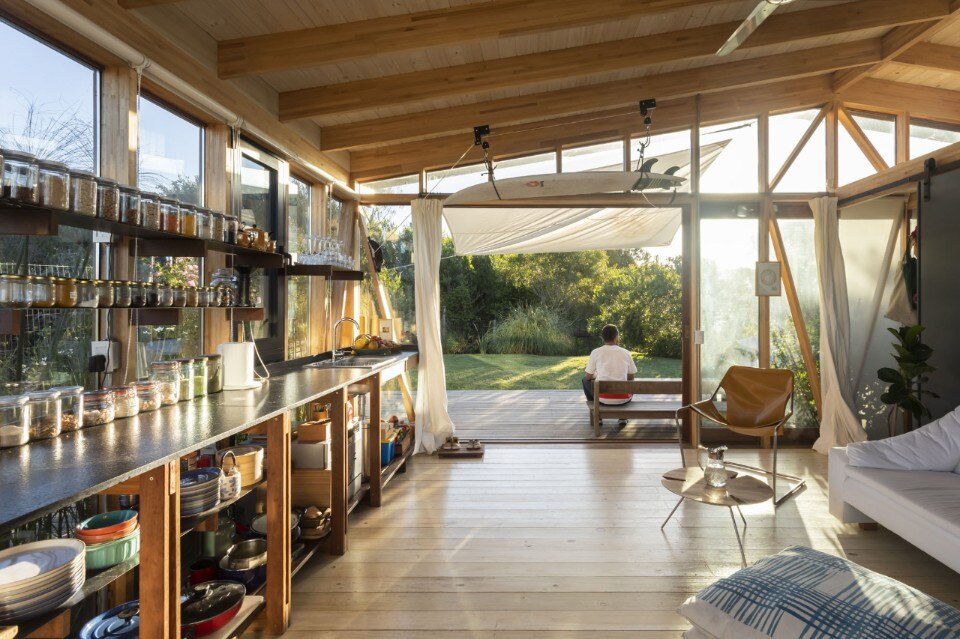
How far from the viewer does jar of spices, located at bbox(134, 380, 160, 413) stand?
7.37ft

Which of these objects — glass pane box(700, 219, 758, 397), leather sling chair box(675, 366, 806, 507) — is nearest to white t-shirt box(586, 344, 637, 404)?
glass pane box(700, 219, 758, 397)

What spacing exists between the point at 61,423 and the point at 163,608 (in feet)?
2.28

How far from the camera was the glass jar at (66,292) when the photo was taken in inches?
73.5

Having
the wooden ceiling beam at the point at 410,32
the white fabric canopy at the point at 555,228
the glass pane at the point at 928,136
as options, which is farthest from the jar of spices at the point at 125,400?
the glass pane at the point at 928,136

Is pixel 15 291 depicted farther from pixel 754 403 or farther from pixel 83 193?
pixel 754 403

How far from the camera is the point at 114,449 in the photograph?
65.7 inches

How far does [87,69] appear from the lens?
2.44 m

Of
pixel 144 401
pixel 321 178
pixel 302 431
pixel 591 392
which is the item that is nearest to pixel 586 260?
pixel 591 392

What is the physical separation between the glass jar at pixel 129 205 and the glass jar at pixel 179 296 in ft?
1.21

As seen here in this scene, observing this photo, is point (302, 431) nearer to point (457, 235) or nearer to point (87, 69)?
point (87, 69)

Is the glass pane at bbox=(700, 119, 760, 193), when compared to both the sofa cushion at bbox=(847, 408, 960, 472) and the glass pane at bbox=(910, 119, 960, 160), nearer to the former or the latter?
the glass pane at bbox=(910, 119, 960, 160)

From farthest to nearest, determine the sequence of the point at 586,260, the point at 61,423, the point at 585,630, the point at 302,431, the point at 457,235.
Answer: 1. the point at 586,260
2. the point at 457,235
3. the point at 302,431
4. the point at 585,630
5. the point at 61,423

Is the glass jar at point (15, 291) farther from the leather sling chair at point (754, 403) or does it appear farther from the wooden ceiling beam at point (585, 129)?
the wooden ceiling beam at point (585, 129)

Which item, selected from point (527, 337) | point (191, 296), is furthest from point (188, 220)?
point (527, 337)
